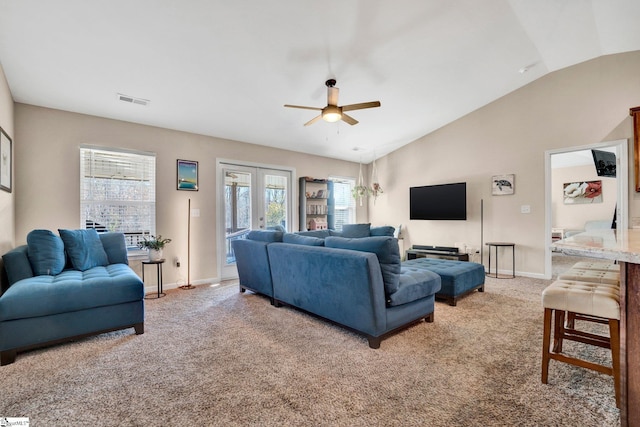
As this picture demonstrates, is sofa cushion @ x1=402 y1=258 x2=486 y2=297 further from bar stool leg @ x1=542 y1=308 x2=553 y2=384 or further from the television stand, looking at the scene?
bar stool leg @ x1=542 y1=308 x2=553 y2=384

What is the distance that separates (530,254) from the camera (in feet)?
16.3

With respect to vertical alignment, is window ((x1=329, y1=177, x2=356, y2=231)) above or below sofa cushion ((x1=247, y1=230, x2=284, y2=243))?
above

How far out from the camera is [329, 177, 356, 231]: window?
7.04 m

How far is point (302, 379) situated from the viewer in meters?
1.98

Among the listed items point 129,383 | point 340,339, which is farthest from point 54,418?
point 340,339

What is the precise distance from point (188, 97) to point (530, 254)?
5.73 m

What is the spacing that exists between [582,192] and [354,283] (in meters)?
8.20

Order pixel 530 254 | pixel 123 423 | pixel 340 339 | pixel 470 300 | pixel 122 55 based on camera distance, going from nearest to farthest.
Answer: pixel 123 423
pixel 340 339
pixel 122 55
pixel 470 300
pixel 530 254

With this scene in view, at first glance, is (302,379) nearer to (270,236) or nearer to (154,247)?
(270,236)

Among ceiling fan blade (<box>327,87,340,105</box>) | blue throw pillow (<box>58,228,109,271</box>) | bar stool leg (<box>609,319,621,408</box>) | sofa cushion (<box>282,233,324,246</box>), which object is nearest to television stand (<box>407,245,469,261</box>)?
sofa cushion (<box>282,233,324,246</box>)

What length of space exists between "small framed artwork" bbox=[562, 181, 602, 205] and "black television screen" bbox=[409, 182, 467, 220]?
4.40 m

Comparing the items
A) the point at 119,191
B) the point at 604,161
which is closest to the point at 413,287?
the point at 119,191

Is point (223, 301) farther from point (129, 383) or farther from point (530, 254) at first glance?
point (530, 254)

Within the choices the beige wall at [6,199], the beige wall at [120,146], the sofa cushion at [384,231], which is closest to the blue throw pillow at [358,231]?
the sofa cushion at [384,231]
